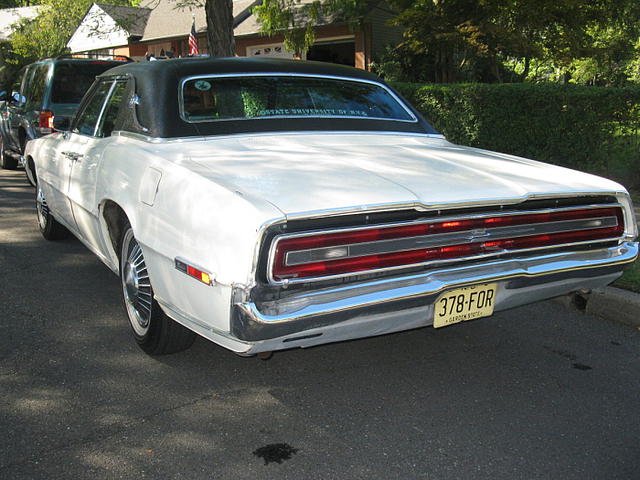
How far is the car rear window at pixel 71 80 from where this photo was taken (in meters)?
9.79

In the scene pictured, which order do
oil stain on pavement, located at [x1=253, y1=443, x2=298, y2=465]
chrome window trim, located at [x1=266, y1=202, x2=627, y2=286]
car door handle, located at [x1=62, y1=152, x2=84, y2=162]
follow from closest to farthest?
1. chrome window trim, located at [x1=266, y1=202, x2=627, y2=286]
2. oil stain on pavement, located at [x1=253, y1=443, x2=298, y2=465]
3. car door handle, located at [x1=62, y1=152, x2=84, y2=162]

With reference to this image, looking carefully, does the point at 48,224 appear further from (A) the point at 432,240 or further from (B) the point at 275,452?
(A) the point at 432,240

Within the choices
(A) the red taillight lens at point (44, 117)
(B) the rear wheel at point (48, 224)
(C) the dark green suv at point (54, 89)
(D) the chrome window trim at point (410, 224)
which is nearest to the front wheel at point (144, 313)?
(D) the chrome window trim at point (410, 224)

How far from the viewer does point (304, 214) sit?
8.73 feet

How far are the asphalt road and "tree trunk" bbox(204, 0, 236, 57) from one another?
8.45 m

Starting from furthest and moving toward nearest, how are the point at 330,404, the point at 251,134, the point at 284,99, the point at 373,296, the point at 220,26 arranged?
the point at 220,26, the point at 284,99, the point at 251,134, the point at 330,404, the point at 373,296

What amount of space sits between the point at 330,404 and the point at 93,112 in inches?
118

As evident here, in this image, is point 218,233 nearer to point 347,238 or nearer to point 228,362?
point 347,238

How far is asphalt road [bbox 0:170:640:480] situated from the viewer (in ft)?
9.04

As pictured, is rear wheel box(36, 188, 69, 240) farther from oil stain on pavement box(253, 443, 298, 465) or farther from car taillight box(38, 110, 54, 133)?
oil stain on pavement box(253, 443, 298, 465)

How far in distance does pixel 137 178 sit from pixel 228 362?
1.16 metres

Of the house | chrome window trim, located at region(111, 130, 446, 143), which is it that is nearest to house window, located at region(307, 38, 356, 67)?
the house

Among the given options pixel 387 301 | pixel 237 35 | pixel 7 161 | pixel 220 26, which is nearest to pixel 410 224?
pixel 387 301

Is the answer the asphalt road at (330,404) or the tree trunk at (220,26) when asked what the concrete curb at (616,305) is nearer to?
the asphalt road at (330,404)
